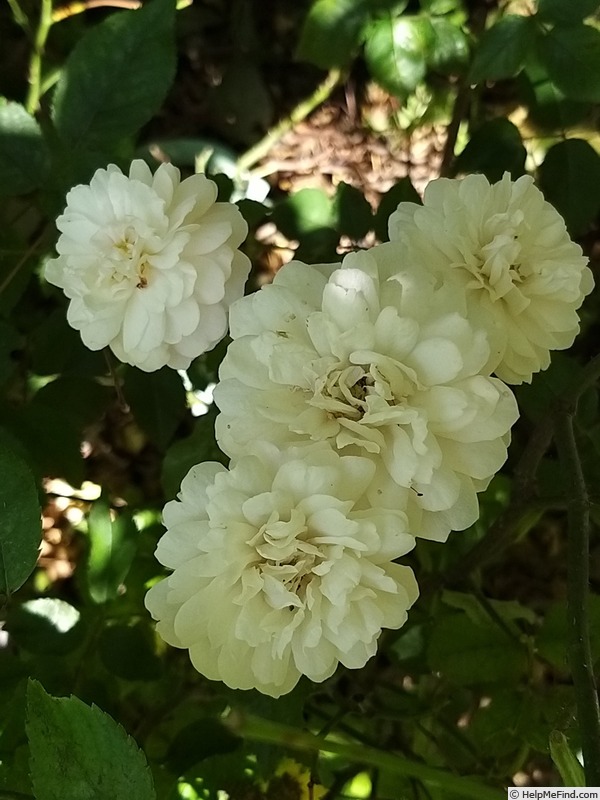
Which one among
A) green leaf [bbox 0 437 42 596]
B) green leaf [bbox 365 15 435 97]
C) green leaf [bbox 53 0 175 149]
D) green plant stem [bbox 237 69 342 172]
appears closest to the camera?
green leaf [bbox 0 437 42 596]

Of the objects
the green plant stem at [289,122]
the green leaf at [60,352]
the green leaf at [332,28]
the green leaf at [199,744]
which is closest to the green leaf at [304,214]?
the green leaf at [332,28]

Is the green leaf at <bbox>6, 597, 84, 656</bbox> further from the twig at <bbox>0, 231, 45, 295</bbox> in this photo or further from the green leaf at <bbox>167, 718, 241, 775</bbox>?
the twig at <bbox>0, 231, 45, 295</bbox>

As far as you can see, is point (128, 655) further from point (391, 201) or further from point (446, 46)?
point (446, 46)

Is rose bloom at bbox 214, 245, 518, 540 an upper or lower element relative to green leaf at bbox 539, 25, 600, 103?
lower

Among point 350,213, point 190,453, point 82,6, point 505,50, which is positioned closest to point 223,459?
point 190,453

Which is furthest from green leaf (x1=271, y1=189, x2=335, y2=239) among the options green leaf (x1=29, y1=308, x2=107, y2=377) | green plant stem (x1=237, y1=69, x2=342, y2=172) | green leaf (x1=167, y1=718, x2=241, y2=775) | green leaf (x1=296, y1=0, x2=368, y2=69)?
green leaf (x1=167, y1=718, x2=241, y2=775)

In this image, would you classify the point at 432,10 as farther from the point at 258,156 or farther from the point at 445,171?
the point at 258,156

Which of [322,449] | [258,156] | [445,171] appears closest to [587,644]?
[322,449]
